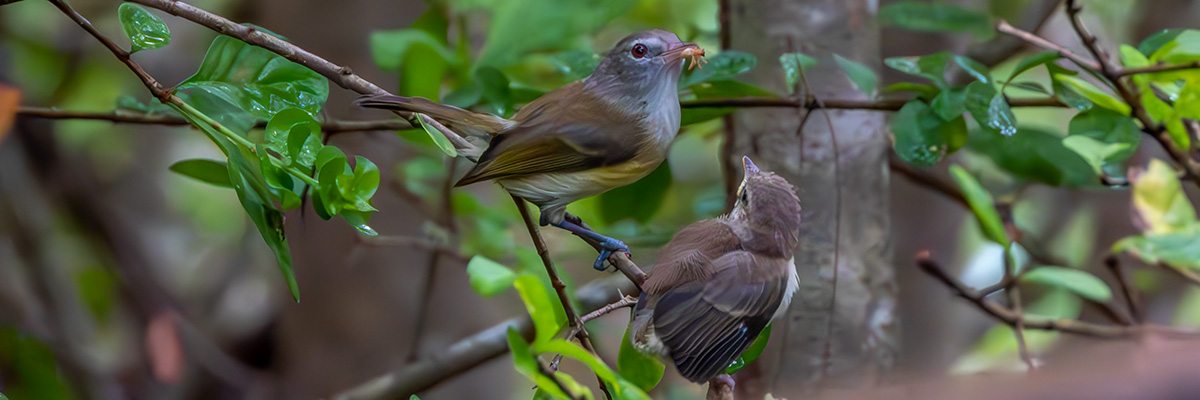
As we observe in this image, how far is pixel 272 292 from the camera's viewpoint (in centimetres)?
405

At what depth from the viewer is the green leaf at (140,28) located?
4.70 ft

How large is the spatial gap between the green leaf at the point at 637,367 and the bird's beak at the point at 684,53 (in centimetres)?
48

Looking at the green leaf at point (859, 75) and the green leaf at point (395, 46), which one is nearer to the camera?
the green leaf at point (859, 75)

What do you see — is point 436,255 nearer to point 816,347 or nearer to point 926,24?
point 816,347

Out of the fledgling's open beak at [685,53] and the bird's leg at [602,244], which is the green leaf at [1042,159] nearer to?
the fledgling's open beak at [685,53]

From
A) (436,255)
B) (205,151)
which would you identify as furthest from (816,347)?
(205,151)

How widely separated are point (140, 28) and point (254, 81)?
161mm

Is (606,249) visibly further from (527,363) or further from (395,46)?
(395,46)

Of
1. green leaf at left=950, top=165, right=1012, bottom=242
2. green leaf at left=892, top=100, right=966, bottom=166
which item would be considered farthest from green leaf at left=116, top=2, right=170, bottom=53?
green leaf at left=950, top=165, right=1012, bottom=242

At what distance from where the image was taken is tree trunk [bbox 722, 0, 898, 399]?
208 centimetres

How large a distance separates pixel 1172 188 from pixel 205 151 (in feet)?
11.0

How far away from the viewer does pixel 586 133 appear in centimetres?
167

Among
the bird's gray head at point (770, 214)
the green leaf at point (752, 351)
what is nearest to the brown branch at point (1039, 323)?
the green leaf at point (752, 351)

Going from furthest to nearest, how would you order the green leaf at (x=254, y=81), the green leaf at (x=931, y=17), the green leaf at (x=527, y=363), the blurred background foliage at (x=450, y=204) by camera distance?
the green leaf at (x=931, y=17) < the blurred background foliage at (x=450, y=204) < the green leaf at (x=254, y=81) < the green leaf at (x=527, y=363)
